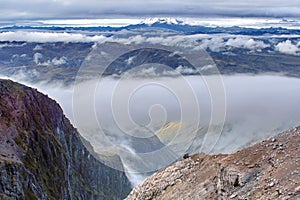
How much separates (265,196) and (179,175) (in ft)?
64.9

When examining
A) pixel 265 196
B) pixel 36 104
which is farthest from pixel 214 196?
pixel 36 104

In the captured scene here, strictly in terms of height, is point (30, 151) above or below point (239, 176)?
below

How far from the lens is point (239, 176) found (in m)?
46.0

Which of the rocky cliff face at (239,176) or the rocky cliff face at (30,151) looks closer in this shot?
the rocky cliff face at (239,176)

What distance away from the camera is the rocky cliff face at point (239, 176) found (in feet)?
135

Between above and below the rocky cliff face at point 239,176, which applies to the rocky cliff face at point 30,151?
below

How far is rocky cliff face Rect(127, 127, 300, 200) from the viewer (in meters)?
41.2

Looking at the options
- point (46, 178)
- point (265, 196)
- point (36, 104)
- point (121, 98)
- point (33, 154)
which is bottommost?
point (46, 178)

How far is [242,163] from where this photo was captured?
4859 cm

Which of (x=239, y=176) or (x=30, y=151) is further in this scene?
(x=30, y=151)

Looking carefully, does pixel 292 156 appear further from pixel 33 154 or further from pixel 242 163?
pixel 33 154

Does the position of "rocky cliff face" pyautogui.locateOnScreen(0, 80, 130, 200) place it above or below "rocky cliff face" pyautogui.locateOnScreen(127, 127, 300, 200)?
below

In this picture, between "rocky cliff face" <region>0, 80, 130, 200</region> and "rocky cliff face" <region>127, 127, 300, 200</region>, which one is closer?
"rocky cliff face" <region>127, 127, 300, 200</region>

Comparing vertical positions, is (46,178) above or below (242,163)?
below
